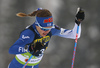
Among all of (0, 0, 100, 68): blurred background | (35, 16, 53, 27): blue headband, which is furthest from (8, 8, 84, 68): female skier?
(0, 0, 100, 68): blurred background

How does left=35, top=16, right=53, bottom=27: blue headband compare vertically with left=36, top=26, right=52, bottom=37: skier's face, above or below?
above

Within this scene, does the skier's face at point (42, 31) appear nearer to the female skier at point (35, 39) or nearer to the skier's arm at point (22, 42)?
the female skier at point (35, 39)

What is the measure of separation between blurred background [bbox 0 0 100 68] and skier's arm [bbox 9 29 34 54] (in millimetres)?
7783

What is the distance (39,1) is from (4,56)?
2.97 m

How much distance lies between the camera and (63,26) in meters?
12.0

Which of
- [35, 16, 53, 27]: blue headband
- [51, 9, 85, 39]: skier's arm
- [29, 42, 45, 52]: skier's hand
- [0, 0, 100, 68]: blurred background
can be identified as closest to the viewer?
[29, 42, 45, 52]: skier's hand

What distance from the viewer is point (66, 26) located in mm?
12109

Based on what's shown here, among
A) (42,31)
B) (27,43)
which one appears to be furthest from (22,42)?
(42,31)

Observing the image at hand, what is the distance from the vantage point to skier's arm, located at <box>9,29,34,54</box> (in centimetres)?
358

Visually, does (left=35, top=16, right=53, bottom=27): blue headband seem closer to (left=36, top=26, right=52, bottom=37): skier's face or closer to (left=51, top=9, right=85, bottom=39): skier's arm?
(left=36, top=26, right=52, bottom=37): skier's face

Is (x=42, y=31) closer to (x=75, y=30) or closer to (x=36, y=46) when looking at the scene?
(x=36, y=46)

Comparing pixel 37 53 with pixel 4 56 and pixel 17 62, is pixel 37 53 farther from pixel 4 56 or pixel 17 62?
pixel 4 56

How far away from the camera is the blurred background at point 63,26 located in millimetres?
11734

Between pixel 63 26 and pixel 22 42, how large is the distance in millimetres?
8476
